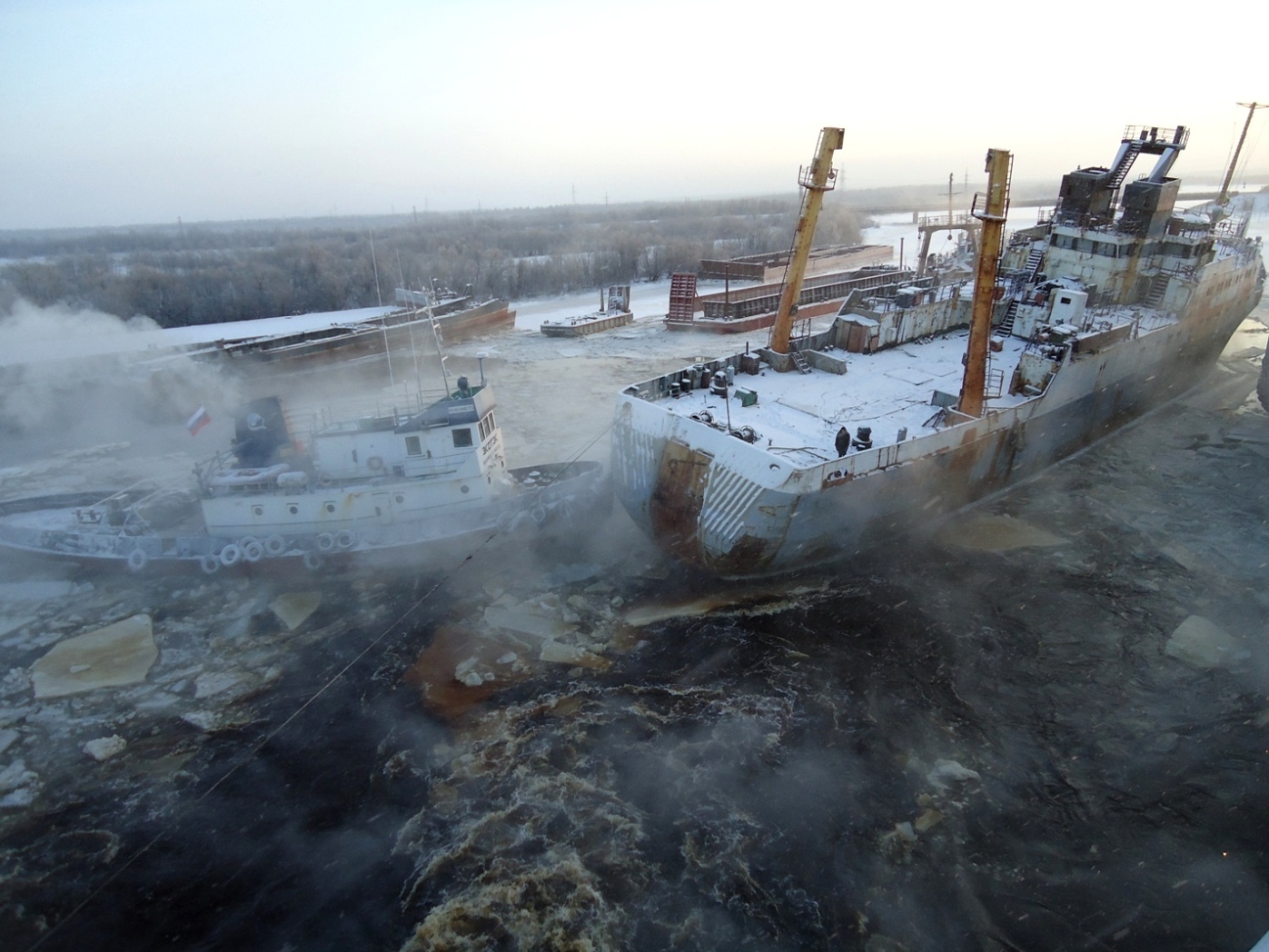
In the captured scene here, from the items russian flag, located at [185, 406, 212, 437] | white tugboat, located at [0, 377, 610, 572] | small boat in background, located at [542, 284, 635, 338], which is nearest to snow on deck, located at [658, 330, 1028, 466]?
white tugboat, located at [0, 377, 610, 572]

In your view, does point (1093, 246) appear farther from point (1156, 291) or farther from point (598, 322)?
point (598, 322)

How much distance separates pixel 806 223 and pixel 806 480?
742cm

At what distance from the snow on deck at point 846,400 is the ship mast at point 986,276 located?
0.97 metres

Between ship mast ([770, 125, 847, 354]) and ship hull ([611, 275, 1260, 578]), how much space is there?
4.86m

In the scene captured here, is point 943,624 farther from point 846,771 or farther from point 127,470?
point 127,470

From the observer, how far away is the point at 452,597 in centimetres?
1352

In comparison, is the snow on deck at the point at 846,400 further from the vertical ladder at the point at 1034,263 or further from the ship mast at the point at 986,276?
the vertical ladder at the point at 1034,263

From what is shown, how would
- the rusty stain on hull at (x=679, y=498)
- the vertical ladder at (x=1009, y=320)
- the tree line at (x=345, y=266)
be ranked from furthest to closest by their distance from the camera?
the tree line at (x=345, y=266) → the vertical ladder at (x=1009, y=320) → the rusty stain on hull at (x=679, y=498)

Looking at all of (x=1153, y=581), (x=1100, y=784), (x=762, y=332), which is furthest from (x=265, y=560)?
(x=762, y=332)

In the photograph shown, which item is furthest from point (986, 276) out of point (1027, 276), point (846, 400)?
point (1027, 276)

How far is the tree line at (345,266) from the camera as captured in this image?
4469cm

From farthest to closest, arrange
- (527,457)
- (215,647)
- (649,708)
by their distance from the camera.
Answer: (527,457) → (215,647) → (649,708)

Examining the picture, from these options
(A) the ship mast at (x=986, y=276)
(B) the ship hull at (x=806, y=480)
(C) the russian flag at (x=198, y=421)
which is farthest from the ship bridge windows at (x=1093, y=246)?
(C) the russian flag at (x=198, y=421)

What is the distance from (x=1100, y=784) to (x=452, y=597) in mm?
10824
